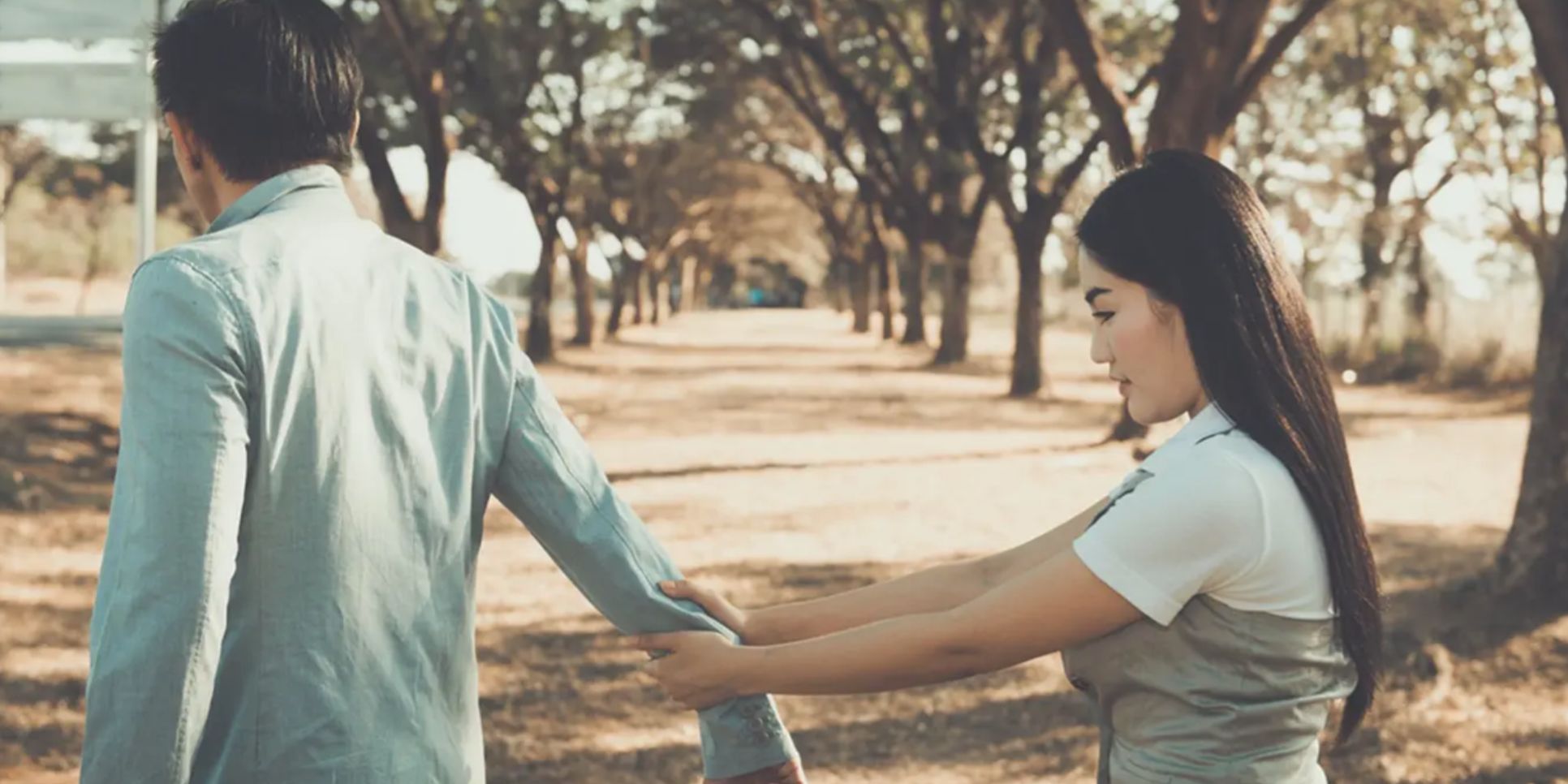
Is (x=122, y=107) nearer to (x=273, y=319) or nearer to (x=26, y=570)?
(x=26, y=570)

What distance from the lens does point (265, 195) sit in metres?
1.98

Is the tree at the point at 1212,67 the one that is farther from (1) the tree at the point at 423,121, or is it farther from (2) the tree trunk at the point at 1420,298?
(2) the tree trunk at the point at 1420,298

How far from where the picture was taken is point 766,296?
13138cm

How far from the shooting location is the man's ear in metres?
2.02

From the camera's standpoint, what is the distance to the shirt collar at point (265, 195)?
1975mm

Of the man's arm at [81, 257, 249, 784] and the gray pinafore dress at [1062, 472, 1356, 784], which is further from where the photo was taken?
the gray pinafore dress at [1062, 472, 1356, 784]

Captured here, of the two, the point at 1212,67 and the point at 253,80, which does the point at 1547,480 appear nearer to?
the point at 1212,67

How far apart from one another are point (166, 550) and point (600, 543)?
0.78 meters

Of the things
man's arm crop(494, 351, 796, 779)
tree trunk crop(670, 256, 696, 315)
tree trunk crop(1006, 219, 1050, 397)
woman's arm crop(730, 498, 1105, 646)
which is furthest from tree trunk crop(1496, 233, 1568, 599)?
tree trunk crop(670, 256, 696, 315)

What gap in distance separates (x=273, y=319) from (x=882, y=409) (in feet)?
60.1

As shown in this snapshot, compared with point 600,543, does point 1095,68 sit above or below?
above

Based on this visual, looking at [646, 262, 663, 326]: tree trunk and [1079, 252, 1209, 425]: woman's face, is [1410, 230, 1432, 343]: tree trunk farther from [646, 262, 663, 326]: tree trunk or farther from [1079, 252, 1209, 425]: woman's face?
[646, 262, 663, 326]: tree trunk

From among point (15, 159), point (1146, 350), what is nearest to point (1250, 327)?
point (1146, 350)

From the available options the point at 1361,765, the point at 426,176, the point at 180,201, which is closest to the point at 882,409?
the point at 426,176
